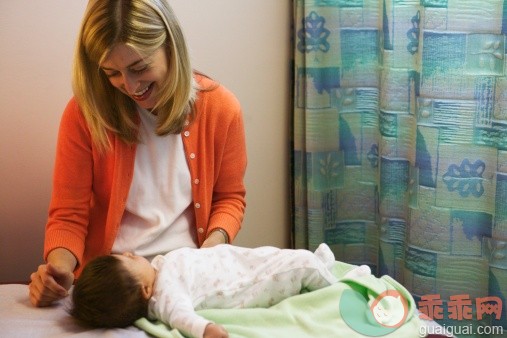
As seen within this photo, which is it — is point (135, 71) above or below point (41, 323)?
above

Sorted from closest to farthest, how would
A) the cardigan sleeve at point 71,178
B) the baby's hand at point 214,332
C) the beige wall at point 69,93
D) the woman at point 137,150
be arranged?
the baby's hand at point 214,332 < the woman at point 137,150 < the cardigan sleeve at point 71,178 < the beige wall at point 69,93

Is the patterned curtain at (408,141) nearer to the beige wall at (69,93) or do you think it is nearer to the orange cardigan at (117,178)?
the beige wall at (69,93)

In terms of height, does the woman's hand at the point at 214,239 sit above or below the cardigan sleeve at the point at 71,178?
below

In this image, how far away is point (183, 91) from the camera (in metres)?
1.77

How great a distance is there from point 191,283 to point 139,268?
4.6 inches

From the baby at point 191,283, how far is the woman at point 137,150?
0.54ft

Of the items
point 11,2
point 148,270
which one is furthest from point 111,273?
point 11,2

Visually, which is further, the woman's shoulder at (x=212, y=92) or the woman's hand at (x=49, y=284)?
the woman's shoulder at (x=212, y=92)

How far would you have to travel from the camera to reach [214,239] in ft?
6.09

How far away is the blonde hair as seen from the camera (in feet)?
5.35

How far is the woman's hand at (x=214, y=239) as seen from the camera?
183 centimetres
